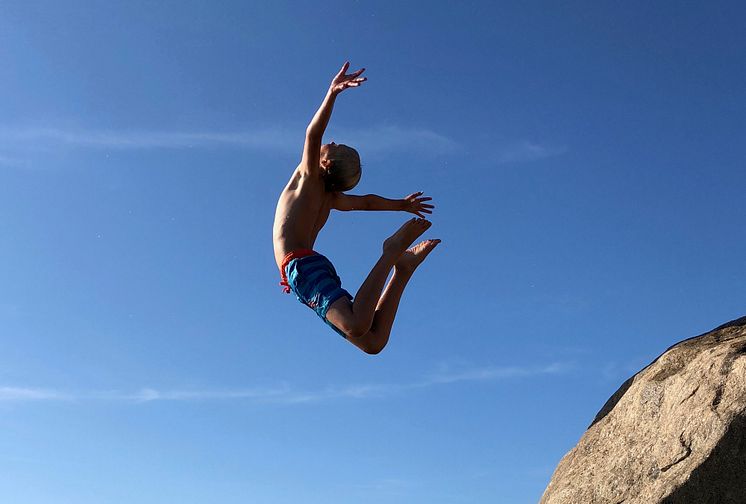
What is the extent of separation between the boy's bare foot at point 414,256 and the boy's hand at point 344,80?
1.86m

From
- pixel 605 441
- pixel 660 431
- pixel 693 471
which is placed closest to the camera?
pixel 693 471

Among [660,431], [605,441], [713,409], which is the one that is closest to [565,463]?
[605,441]

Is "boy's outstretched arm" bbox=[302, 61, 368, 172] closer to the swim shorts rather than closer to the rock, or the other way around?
the swim shorts

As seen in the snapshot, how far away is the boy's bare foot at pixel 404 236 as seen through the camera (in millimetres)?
8242

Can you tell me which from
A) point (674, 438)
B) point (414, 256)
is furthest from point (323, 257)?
point (674, 438)

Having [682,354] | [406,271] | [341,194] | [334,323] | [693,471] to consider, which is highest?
[341,194]

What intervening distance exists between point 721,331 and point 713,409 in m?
1.65

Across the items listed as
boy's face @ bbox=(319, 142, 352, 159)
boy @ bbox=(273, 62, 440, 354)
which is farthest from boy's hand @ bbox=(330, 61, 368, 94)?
boy's face @ bbox=(319, 142, 352, 159)

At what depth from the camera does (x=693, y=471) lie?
7.61 meters

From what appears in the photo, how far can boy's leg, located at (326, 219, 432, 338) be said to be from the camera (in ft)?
25.4

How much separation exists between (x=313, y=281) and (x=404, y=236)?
39.4 inches

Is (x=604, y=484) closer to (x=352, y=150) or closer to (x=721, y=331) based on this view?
(x=721, y=331)

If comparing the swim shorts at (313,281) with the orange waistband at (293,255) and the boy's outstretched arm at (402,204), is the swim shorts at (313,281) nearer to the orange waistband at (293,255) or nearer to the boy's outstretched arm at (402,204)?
the orange waistband at (293,255)

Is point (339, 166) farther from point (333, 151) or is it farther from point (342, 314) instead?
point (342, 314)
